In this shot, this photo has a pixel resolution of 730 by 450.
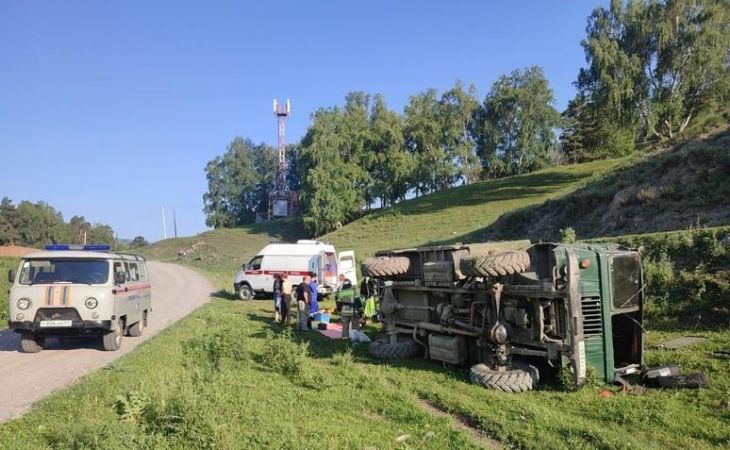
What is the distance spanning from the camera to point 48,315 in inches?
426

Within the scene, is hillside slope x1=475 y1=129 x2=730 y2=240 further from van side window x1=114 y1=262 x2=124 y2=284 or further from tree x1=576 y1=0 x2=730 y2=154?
tree x1=576 y1=0 x2=730 y2=154

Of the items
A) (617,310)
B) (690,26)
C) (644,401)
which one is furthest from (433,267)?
(690,26)

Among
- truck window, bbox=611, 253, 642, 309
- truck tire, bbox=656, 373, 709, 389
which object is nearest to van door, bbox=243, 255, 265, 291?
truck window, bbox=611, 253, 642, 309

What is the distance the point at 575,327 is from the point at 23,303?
33.3 feet

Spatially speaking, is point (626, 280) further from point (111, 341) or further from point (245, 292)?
point (245, 292)

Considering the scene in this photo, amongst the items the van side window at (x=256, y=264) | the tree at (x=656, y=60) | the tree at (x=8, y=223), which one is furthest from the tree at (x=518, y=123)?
the tree at (x=8, y=223)

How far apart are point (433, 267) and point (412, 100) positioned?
219 feet

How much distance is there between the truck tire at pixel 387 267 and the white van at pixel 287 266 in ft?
41.1

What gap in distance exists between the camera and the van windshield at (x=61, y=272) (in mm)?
11219

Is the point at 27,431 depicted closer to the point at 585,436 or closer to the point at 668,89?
the point at 585,436

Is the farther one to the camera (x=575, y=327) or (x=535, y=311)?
(x=535, y=311)

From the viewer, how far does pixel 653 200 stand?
19.3 metres

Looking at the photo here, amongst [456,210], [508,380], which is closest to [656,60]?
[456,210]

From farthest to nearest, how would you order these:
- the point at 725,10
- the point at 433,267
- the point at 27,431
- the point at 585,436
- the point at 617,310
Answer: the point at 725,10 → the point at 433,267 → the point at 617,310 → the point at 27,431 → the point at 585,436
